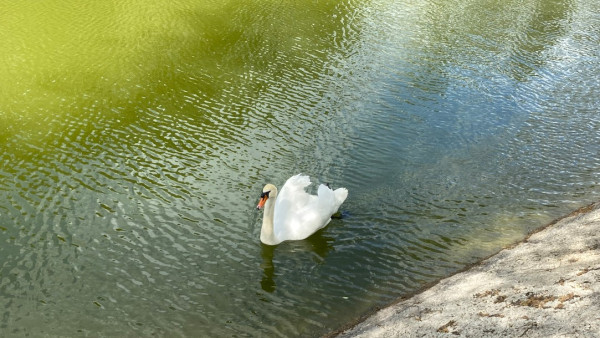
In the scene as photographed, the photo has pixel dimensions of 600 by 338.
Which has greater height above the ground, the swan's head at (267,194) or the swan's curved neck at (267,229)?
the swan's head at (267,194)

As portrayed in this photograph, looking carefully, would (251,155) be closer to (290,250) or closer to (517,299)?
(290,250)

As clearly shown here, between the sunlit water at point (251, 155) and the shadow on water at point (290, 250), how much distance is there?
41mm

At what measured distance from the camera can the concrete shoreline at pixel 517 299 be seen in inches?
327

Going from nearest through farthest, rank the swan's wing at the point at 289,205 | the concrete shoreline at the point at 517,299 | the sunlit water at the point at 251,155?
the concrete shoreline at the point at 517,299 → the sunlit water at the point at 251,155 → the swan's wing at the point at 289,205

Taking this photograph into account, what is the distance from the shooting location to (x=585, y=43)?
27.7 m

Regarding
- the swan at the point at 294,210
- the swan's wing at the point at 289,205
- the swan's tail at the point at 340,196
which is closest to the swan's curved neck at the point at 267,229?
the swan at the point at 294,210

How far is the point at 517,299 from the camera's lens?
9.14 meters

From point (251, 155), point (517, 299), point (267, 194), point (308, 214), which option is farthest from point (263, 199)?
point (517, 299)

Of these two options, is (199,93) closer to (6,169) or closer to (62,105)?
(62,105)

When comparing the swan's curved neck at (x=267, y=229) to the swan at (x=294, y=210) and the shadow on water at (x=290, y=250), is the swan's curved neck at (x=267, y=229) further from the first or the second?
the shadow on water at (x=290, y=250)

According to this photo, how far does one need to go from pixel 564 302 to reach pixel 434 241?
4064 mm

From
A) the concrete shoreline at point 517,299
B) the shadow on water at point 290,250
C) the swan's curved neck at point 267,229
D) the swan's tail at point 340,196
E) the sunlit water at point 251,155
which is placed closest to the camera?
the concrete shoreline at point 517,299

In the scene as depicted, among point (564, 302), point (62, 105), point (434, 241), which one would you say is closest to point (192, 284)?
point (434, 241)

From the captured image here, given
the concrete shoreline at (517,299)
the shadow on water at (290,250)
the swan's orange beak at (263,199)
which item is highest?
the swan's orange beak at (263,199)
